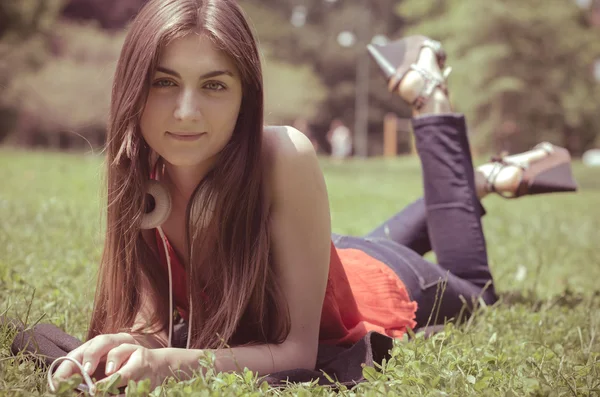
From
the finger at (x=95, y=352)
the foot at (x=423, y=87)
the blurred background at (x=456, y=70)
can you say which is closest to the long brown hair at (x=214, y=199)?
the finger at (x=95, y=352)

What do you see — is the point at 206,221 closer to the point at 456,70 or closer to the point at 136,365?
the point at 136,365

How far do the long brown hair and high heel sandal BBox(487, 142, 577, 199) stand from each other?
1679 millimetres

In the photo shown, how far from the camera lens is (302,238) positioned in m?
2.16

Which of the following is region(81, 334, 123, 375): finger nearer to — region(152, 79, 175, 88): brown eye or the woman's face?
the woman's face

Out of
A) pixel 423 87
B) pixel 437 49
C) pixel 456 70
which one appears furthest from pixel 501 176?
pixel 456 70

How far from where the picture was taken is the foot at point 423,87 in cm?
329

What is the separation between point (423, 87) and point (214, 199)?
159cm

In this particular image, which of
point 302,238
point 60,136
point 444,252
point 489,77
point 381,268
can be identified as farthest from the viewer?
point 60,136

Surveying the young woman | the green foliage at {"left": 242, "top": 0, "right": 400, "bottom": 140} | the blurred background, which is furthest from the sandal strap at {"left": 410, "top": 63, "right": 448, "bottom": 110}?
the green foliage at {"left": 242, "top": 0, "right": 400, "bottom": 140}

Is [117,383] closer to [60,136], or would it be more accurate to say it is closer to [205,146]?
[205,146]

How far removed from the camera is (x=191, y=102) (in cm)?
200

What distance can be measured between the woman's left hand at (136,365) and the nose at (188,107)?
2.23ft

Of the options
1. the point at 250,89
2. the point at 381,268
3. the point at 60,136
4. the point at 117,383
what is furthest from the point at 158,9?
the point at 60,136

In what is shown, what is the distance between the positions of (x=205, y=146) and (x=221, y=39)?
33cm
